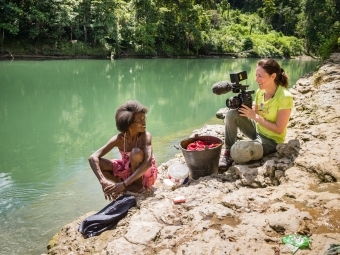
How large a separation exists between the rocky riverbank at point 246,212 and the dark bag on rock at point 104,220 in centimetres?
5

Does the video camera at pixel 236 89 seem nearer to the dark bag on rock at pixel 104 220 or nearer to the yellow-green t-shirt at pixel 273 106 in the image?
the yellow-green t-shirt at pixel 273 106

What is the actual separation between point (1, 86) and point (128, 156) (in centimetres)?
1065

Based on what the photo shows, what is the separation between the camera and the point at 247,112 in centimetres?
293

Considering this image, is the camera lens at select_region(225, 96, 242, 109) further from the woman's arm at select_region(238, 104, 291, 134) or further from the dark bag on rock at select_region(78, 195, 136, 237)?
the dark bag on rock at select_region(78, 195, 136, 237)

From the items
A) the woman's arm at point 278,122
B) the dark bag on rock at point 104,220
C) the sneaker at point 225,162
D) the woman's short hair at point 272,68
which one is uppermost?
the woman's short hair at point 272,68

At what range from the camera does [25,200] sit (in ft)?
12.7

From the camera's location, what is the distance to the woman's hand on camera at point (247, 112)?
2.90 meters

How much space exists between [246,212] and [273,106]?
1124 mm

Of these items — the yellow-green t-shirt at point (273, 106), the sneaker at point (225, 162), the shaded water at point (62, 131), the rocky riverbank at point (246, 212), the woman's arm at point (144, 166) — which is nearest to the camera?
the rocky riverbank at point (246, 212)

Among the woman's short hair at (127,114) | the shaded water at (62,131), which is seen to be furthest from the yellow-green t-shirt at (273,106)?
the shaded water at (62,131)

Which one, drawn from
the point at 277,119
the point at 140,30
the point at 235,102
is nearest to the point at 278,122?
the point at 277,119

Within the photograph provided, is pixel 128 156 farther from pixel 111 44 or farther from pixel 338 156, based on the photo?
pixel 111 44

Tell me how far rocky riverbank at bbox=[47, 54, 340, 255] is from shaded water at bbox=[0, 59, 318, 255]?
1.04m

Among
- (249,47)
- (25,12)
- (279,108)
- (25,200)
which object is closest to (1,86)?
(25,200)
